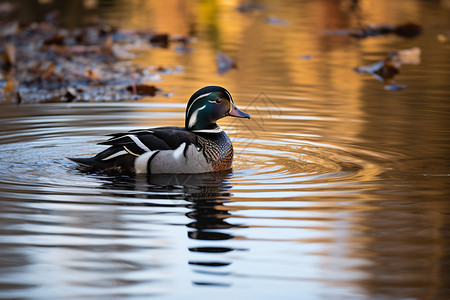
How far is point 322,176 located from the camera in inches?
289

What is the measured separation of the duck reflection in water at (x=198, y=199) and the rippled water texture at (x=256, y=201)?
17mm

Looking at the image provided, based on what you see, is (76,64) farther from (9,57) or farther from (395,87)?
(395,87)

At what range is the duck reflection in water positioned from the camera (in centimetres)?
499

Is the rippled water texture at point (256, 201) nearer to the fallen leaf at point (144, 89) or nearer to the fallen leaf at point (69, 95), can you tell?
the fallen leaf at point (144, 89)

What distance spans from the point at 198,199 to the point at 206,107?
5.38ft

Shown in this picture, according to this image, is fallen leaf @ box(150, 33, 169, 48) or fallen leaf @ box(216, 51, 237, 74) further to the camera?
fallen leaf @ box(150, 33, 169, 48)

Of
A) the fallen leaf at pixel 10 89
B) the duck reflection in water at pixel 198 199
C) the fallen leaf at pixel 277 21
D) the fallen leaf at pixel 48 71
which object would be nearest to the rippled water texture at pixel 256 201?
the duck reflection in water at pixel 198 199

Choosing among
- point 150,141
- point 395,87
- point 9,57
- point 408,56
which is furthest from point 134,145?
point 408,56

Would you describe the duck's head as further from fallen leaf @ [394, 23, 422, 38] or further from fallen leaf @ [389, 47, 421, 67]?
fallen leaf @ [394, 23, 422, 38]

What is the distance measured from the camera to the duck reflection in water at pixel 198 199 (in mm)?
4992

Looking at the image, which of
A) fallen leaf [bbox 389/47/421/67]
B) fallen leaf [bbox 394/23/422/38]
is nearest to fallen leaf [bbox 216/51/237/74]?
fallen leaf [bbox 389/47/421/67]

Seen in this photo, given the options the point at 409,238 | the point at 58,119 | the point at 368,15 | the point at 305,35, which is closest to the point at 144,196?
the point at 409,238

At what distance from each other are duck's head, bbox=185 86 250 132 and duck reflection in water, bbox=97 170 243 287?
600 mm

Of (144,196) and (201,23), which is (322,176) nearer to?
(144,196)
